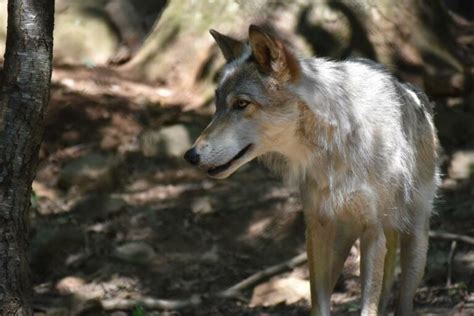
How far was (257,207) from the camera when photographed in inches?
376

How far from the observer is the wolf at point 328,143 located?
566 centimetres

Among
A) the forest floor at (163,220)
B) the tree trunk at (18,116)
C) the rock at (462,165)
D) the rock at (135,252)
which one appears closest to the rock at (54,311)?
the forest floor at (163,220)

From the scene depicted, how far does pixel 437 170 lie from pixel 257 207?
9.28 feet

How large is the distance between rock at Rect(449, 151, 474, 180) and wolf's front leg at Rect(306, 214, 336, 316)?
12.9ft

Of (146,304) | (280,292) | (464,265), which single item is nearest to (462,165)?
(464,265)

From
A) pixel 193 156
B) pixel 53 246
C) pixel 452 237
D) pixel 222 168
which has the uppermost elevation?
pixel 193 156

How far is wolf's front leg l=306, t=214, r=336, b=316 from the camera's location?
20.7ft

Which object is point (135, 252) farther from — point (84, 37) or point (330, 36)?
point (84, 37)

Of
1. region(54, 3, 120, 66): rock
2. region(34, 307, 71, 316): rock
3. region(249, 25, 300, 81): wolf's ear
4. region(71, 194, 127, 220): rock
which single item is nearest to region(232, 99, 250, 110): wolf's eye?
region(249, 25, 300, 81): wolf's ear

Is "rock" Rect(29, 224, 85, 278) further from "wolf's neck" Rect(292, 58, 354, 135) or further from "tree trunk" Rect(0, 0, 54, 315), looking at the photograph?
"wolf's neck" Rect(292, 58, 354, 135)

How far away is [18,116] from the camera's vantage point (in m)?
5.69

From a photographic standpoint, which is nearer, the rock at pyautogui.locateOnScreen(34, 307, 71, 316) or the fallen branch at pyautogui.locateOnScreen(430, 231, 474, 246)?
the rock at pyautogui.locateOnScreen(34, 307, 71, 316)

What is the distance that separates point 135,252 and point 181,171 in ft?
4.43

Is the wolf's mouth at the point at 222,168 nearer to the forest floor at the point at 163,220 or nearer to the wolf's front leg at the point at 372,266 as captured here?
the wolf's front leg at the point at 372,266
